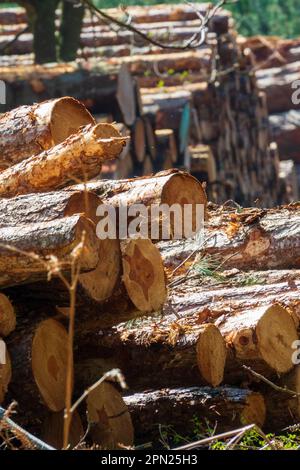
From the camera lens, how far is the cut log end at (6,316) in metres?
5.29

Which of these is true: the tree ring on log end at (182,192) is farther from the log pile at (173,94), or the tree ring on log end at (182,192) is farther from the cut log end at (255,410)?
the log pile at (173,94)

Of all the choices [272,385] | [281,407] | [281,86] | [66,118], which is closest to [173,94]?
[66,118]

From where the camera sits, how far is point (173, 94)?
12.7 meters

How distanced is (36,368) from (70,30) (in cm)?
1006

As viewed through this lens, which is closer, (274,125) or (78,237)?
(78,237)

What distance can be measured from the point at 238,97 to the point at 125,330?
989 cm

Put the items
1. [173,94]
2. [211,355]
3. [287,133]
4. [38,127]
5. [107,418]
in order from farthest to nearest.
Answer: [287,133]
[173,94]
[38,127]
[211,355]
[107,418]

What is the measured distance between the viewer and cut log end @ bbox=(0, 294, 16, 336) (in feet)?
17.4

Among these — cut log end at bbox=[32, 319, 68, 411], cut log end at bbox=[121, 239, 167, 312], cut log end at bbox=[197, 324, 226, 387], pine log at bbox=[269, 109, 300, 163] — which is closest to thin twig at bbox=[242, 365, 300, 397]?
cut log end at bbox=[197, 324, 226, 387]

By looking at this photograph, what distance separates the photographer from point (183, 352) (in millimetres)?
5762

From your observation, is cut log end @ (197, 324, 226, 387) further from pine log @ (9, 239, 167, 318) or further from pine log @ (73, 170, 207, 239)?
pine log @ (73, 170, 207, 239)

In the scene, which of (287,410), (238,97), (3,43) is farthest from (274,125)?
(287,410)

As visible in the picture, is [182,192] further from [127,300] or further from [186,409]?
[186,409]

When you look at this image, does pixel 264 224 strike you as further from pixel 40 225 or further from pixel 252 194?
pixel 252 194
